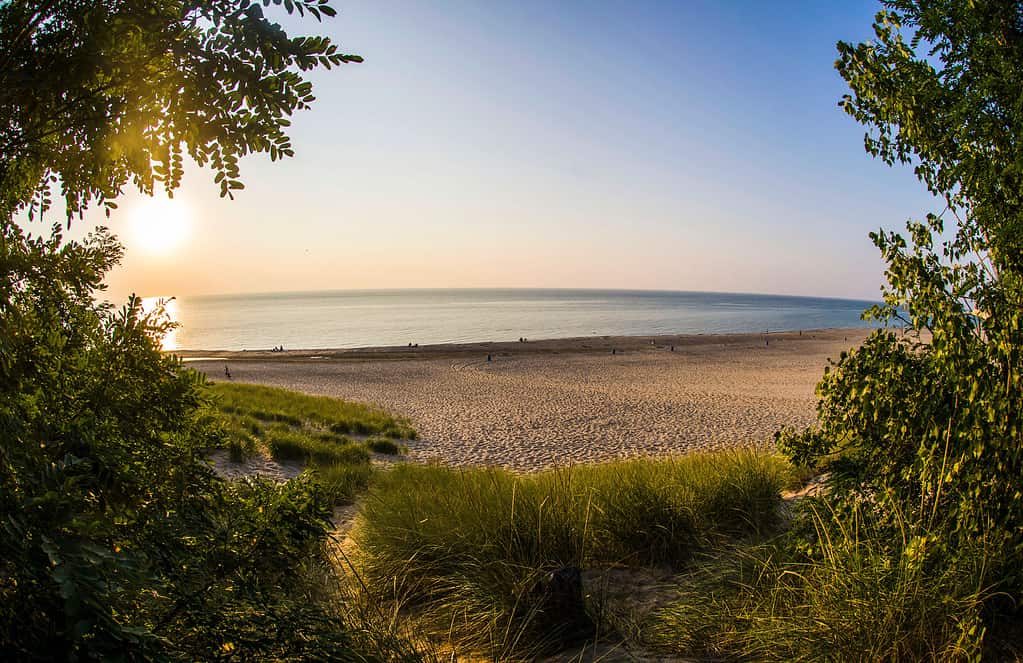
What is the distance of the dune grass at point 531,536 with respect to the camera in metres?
4.28

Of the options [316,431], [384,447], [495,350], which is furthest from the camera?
[495,350]

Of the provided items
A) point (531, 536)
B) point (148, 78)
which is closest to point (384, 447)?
point (531, 536)

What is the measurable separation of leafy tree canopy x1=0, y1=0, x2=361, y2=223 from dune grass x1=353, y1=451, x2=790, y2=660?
345 centimetres

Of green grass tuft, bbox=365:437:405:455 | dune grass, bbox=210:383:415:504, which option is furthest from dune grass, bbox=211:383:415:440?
green grass tuft, bbox=365:437:405:455

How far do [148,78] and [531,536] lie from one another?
4.41 metres

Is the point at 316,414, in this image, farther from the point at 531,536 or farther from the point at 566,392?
the point at 531,536

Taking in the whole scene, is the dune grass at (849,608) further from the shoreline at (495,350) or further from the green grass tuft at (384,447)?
the shoreline at (495,350)

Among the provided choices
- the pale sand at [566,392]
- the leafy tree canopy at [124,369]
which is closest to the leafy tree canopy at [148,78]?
the leafy tree canopy at [124,369]

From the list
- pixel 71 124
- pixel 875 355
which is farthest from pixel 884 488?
pixel 71 124

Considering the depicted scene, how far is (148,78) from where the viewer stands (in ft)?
7.62

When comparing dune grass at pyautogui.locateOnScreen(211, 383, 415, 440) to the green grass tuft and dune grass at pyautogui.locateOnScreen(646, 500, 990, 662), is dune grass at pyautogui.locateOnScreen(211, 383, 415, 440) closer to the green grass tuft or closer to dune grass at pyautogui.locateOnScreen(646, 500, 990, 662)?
the green grass tuft

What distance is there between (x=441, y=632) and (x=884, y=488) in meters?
3.56

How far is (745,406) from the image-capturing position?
22828mm

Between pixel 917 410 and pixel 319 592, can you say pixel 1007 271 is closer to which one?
pixel 917 410
